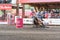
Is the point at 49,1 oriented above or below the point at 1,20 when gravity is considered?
above

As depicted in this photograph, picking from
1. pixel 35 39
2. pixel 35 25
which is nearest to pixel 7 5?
pixel 35 25

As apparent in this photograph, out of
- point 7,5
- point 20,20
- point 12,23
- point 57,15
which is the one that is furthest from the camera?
point 7,5

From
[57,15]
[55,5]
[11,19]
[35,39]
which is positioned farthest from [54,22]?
[35,39]

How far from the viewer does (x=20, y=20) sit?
25453mm

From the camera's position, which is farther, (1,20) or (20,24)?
(1,20)

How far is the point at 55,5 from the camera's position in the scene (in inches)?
1635

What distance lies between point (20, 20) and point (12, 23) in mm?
6301

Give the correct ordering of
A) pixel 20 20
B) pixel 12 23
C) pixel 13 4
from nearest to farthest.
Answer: pixel 20 20, pixel 12 23, pixel 13 4

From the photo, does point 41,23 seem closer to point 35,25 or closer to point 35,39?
point 35,25

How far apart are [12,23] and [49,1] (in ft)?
23.4

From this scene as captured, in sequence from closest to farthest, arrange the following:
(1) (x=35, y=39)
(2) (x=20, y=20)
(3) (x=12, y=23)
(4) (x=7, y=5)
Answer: (1) (x=35, y=39) → (2) (x=20, y=20) → (3) (x=12, y=23) → (4) (x=7, y=5)

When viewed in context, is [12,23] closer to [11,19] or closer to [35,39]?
[11,19]

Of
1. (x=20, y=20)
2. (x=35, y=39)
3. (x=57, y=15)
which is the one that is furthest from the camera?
(x=57, y=15)

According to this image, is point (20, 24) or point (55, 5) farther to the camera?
point (55, 5)
